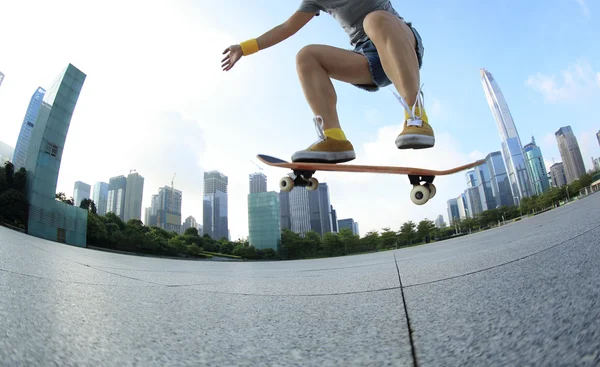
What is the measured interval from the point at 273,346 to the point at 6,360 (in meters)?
0.35

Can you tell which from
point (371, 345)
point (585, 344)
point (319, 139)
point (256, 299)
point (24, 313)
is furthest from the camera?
point (319, 139)

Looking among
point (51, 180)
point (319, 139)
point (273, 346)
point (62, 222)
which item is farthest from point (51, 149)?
point (273, 346)

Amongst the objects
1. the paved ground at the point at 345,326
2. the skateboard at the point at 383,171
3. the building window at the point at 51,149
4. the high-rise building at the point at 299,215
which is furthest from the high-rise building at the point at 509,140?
the building window at the point at 51,149

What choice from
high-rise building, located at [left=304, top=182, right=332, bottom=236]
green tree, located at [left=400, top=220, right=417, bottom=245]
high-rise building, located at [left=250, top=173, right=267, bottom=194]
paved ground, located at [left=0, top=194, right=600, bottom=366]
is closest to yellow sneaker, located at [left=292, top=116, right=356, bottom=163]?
paved ground, located at [left=0, top=194, right=600, bottom=366]

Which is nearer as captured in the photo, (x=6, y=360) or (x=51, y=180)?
(x=6, y=360)

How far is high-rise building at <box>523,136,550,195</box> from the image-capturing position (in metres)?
49.7

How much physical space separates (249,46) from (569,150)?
241 feet

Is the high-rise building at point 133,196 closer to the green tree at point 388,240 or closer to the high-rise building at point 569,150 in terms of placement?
the green tree at point 388,240

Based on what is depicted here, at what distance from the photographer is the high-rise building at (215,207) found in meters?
73.3

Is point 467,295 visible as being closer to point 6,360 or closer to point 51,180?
point 6,360

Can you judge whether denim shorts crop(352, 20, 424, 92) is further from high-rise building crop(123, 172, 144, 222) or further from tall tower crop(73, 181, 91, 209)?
tall tower crop(73, 181, 91, 209)

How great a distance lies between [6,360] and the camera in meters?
0.36

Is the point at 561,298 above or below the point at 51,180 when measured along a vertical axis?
below

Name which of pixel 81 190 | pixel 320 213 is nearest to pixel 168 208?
pixel 81 190
